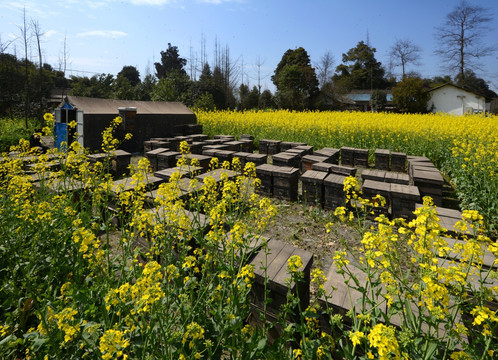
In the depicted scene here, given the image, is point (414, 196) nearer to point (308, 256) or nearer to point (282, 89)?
point (308, 256)

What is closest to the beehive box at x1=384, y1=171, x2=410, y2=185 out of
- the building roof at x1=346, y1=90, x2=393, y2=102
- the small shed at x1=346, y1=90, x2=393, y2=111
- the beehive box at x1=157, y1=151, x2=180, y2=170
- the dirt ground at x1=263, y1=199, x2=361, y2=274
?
the dirt ground at x1=263, y1=199, x2=361, y2=274

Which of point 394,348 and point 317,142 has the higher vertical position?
point 317,142

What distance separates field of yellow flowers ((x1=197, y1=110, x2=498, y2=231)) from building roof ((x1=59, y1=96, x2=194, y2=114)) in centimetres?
206

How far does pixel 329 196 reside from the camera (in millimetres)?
5465

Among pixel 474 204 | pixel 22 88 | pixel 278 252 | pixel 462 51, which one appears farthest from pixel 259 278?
pixel 462 51

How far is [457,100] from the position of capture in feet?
92.8

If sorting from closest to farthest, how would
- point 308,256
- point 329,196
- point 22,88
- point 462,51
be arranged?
point 308,256 < point 329,196 < point 22,88 < point 462,51

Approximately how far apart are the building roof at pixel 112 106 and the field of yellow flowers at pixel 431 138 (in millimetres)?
2061

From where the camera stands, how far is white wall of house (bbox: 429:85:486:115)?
2772cm

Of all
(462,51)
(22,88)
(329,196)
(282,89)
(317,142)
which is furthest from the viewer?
(282,89)

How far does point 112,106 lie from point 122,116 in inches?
39.8

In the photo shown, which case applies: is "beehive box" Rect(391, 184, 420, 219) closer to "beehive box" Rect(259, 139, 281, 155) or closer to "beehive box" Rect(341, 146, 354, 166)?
"beehive box" Rect(341, 146, 354, 166)

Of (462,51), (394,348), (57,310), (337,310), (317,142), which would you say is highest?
(462,51)

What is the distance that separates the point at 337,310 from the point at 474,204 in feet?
15.5
